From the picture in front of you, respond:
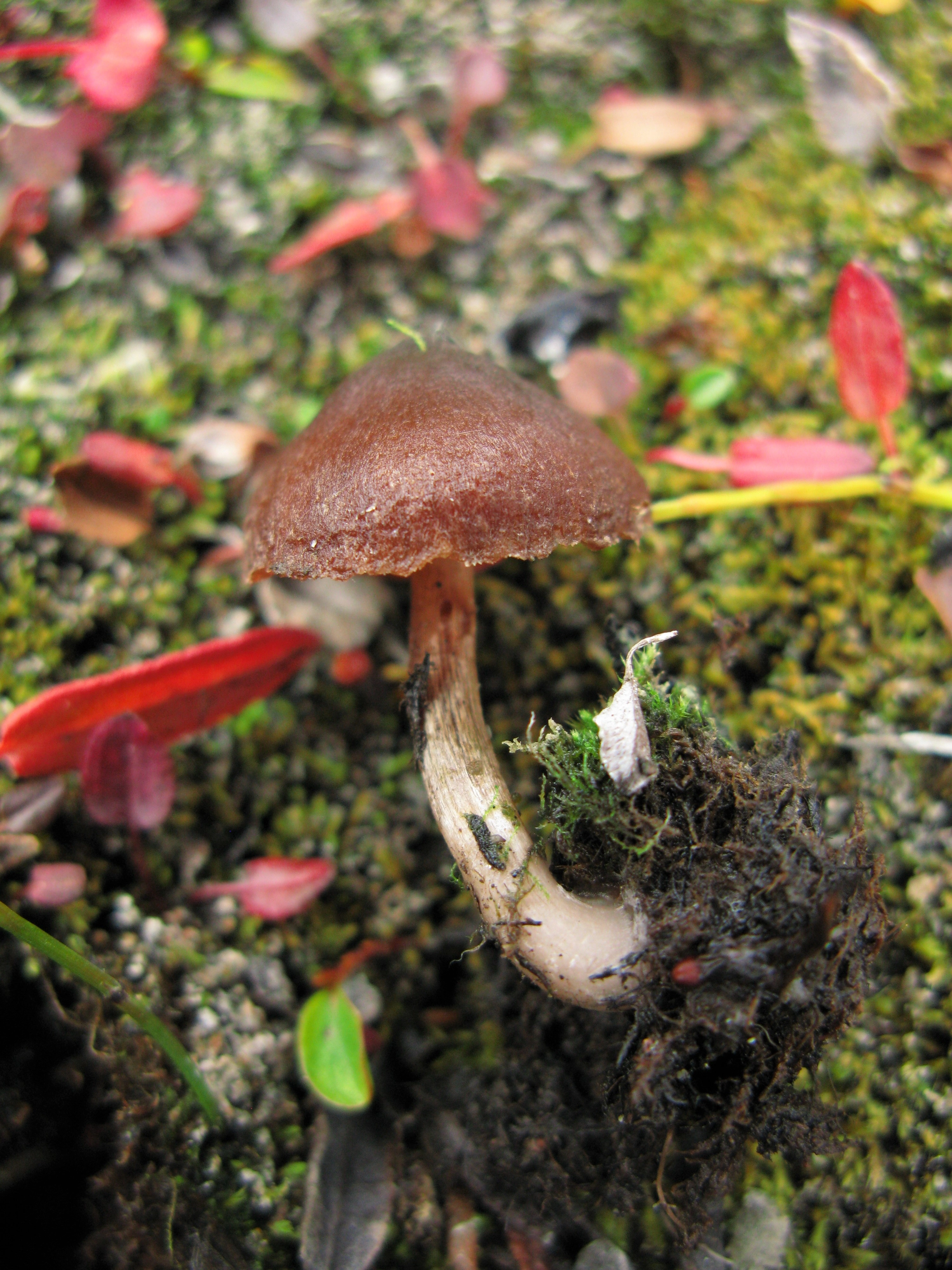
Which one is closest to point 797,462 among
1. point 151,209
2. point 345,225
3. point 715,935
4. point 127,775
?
point 715,935

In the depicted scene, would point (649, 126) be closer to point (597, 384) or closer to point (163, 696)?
point (597, 384)

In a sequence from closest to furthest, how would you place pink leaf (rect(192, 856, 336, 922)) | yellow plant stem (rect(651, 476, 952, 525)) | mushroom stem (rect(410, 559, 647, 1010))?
mushroom stem (rect(410, 559, 647, 1010))
pink leaf (rect(192, 856, 336, 922))
yellow plant stem (rect(651, 476, 952, 525))

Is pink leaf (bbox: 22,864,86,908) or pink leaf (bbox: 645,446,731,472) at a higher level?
pink leaf (bbox: 645,446,731,472)

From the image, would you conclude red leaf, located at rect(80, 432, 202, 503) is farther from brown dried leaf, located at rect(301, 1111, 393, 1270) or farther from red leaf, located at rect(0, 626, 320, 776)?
brown dried leaf, located at rect(301, 1111, 393, 1270)

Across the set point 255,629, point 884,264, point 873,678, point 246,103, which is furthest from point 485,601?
point 246,103

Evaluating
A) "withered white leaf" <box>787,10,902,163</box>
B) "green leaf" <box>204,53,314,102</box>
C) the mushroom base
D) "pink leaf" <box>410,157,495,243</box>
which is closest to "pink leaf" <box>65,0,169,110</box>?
"green leaf" <box>204,53,314,102</box>

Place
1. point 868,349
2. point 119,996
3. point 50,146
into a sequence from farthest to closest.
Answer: point 50,146
point 868,349
point 119,996

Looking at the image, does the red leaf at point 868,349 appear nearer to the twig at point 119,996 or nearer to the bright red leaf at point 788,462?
the bright red leaf at point 788,462

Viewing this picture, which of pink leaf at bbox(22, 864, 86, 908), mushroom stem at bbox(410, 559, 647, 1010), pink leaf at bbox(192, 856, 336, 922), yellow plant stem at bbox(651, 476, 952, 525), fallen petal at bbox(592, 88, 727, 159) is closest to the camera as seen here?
mushroom stem at bbox(410, 559, 647, 1010)
